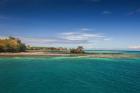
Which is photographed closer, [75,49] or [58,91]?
[58,91]

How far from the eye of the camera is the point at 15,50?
97875 mm

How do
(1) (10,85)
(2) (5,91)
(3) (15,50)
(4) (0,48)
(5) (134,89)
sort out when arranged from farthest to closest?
(3) (15,50) → (4) (0,48) → (1) (10,85) → (5) (134,89) → (2) (5,91)

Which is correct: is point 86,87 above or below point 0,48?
below

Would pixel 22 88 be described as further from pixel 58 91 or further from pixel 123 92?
pixel 123 92

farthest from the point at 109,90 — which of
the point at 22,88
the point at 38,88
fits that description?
the point at 22,88

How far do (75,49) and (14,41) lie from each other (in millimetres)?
34619

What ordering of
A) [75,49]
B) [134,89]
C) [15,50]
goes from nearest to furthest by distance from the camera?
[134,89] < [15,50] < [75,49]

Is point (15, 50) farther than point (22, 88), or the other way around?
point (15, 50)

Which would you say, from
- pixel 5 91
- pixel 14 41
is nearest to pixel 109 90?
pixel 5 91

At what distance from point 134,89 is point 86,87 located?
575 cm

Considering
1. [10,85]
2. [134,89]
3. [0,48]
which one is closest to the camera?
[134,89]

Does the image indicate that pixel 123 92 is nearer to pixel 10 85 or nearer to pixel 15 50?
pixel 10 85

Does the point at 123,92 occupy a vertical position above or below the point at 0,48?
below

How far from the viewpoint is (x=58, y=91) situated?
67.9 feet
